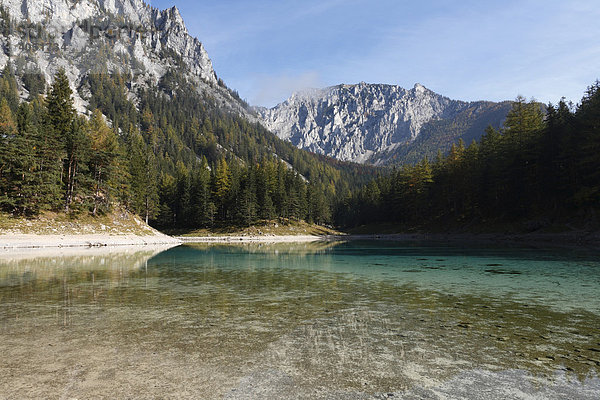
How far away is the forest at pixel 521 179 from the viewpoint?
2071 inches

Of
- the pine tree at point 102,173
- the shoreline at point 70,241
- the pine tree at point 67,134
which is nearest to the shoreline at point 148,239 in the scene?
the shoreline at point 70,241

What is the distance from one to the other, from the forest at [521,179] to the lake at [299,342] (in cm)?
4788

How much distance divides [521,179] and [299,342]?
71.7 metres

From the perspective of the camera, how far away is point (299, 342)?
7938mm

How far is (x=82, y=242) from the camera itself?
47.3 m

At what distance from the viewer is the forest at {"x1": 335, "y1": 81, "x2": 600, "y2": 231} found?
52.6 m

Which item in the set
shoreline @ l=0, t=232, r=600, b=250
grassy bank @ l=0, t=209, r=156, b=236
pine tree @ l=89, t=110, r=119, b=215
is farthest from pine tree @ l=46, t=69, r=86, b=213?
shoreline @ l=0, t=232, r=600, b=250

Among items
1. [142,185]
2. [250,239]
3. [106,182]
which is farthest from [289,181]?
[106,182]

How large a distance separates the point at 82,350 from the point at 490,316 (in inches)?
446

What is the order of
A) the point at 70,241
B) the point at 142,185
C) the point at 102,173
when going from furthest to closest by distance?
1. the point at 142,185
2. the point at 102,173
3. the point at 70,241

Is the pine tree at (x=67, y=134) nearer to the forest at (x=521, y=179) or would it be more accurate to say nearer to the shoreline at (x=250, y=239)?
the shoreline at (x=250, y=239)

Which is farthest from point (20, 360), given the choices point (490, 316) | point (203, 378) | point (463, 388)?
point (490, 316)

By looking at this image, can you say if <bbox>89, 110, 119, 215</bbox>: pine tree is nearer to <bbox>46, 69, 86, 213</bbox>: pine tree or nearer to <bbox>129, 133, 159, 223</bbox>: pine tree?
<bbox>46, 69, 86, 213</bbox>: pine tree

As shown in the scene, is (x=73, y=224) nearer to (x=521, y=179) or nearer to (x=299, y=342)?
(x=299, y=342)
